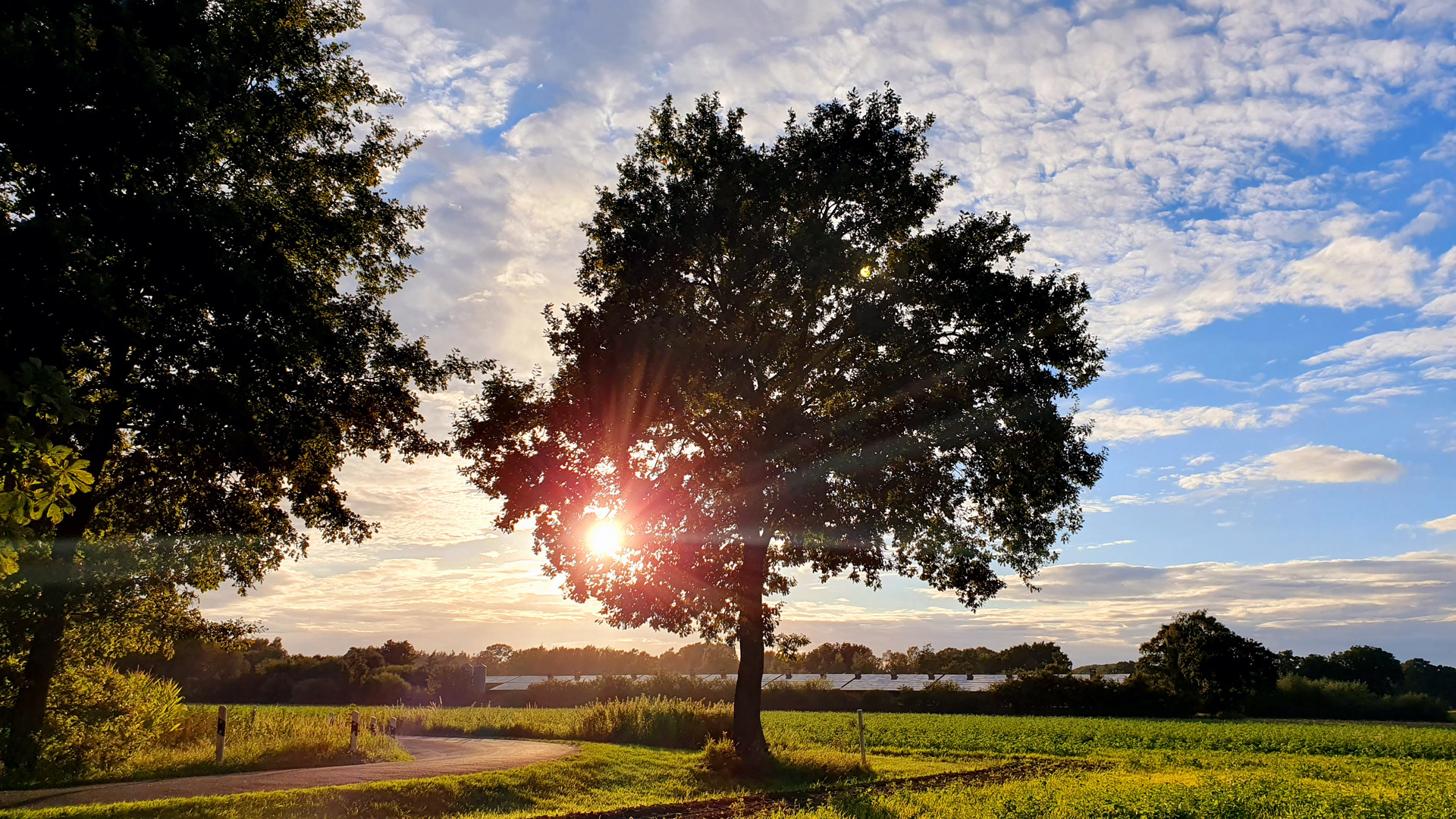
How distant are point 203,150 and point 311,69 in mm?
6401

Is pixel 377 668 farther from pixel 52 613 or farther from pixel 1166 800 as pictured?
pixel 1166 800

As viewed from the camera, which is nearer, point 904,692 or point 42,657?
point 42,657

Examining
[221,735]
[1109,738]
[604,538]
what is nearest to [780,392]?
[604,538]

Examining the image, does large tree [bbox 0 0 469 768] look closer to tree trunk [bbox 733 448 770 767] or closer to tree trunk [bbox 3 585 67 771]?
tree trunk [bbox 3 585 67 771]

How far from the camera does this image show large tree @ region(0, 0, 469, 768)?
47.4ft

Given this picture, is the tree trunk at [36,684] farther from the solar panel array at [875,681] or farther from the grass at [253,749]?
the solar panel array at [875,681]

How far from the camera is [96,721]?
2078 centimetres

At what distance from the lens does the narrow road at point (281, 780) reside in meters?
14.5

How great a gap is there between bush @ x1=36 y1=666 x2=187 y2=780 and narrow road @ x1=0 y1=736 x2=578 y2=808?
3.20 metres

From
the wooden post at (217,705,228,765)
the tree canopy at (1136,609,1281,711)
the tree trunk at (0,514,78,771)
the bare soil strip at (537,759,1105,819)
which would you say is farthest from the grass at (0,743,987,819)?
the tree canopy at (1136,609,1281,711)

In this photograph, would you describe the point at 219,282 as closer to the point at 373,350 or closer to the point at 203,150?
the point at 203,150

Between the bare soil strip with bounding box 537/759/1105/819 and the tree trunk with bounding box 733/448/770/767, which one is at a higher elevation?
the tree trunk with bounding box 733/448/770/767

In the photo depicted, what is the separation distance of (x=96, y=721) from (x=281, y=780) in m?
7.96

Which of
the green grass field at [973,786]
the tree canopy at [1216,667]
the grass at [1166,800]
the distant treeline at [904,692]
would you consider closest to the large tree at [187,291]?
the green grass field at [973,786]
